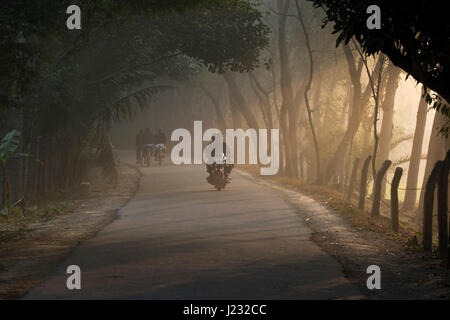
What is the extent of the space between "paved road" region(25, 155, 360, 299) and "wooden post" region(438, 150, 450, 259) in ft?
5.49

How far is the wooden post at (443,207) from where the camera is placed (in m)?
11.3

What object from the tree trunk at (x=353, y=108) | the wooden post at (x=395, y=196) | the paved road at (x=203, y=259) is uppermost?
the tree trunk at (x=353, y=108)

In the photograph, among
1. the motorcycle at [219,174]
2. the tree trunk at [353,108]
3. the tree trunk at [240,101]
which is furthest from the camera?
the tree trunk at [240,101]

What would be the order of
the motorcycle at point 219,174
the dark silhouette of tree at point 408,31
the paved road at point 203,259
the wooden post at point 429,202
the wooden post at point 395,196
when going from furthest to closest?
1. the motorcycle at point 219,174
2. the wooden post at point 395,196
3. the wooden post at point 429,202
4. the dark silhouette of tree at point 408,31
5. the paved road at point 203,259

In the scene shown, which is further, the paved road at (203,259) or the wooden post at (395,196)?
the wooden post at (395,196)

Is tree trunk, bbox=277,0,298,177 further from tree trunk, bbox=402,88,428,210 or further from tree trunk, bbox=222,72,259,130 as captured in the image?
tree trunk, bbox=402,88,428,210

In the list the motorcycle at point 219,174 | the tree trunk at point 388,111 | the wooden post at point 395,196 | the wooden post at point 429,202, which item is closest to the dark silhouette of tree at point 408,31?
the wooden post at point 429,202

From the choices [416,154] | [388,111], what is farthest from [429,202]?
[388,111]

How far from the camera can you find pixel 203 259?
36.6ft

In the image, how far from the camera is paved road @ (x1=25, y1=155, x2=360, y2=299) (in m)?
8.85

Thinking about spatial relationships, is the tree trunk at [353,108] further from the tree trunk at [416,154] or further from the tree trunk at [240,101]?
the tree trunk at [240,101]

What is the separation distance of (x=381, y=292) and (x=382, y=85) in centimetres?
2657

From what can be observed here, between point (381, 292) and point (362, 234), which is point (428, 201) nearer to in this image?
point (362, 234)

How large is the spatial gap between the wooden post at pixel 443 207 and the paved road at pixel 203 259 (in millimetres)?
1673
